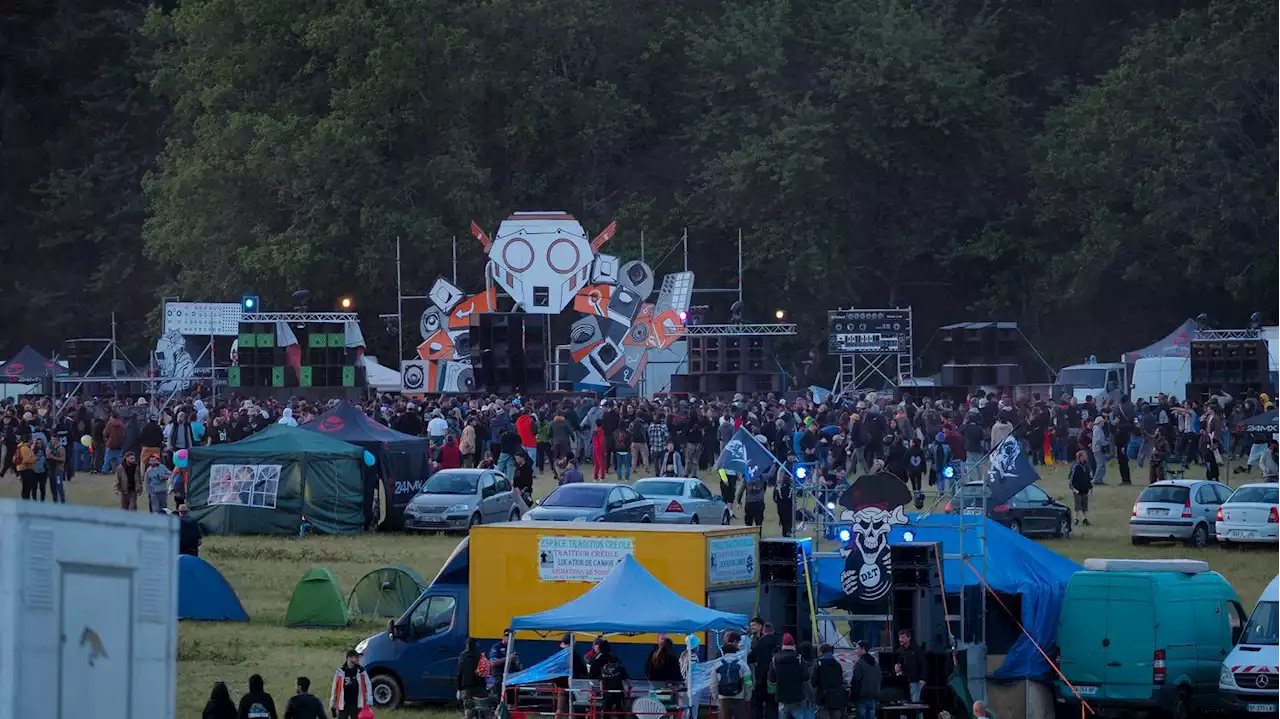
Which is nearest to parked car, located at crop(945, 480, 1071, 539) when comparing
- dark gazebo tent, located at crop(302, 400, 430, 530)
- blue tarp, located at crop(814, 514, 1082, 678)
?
dark gazebo tent, located at crop(302, 400, 430, 530)

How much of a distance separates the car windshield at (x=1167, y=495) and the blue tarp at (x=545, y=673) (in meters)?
15.6

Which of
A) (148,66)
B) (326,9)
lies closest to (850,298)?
(326,9)

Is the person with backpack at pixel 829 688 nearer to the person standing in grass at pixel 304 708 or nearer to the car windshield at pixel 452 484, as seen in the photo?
the person standing in grass at pixel 304 708

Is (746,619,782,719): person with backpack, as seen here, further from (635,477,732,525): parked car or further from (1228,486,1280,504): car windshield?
(1228,486,1280,504): car windshield

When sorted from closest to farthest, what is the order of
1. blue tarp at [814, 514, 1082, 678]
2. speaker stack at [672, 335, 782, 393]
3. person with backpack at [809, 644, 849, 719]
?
1. person with backpack at [809, 644, 849, 719]
2. blue tarp at [814, 514, 1082, 678]
3. speaker stack at [672, 335, 782, 393]

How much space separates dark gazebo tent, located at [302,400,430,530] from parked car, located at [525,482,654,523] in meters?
3.74

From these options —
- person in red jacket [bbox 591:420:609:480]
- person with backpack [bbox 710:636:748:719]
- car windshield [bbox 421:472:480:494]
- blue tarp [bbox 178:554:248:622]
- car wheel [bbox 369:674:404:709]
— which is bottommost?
car wheel [bbox 369:674:404:709]

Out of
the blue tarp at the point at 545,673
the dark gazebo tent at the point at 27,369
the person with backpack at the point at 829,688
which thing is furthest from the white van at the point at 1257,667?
the dark gazebo tent at the point at 27,369

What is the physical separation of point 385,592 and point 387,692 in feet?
16.4

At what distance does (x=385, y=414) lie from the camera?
45125mm

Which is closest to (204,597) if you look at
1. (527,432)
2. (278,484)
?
(278,484)

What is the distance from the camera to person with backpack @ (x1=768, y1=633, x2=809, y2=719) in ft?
57.5

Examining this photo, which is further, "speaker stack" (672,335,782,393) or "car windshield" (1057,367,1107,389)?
"car windshield" (1057,367,1107,389)

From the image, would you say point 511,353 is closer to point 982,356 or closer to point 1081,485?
point 982,356
